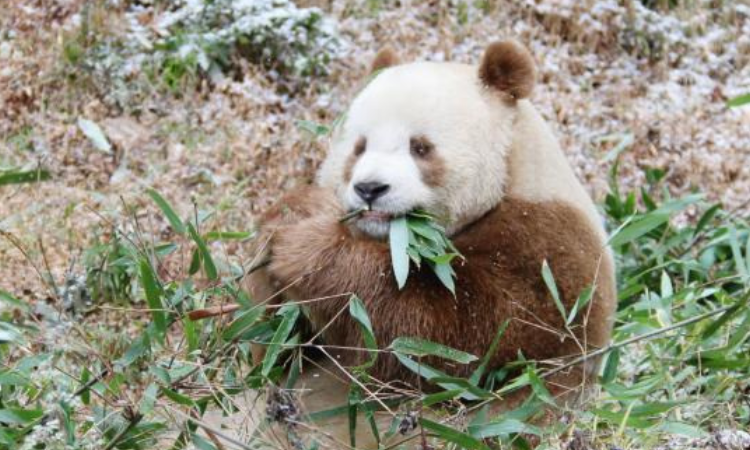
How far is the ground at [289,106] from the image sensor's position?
7316 millimetres

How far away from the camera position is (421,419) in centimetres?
386

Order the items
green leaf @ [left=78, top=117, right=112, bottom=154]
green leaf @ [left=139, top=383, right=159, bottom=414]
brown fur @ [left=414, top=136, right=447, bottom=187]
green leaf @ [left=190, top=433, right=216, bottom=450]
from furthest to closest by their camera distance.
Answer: green leaf @ [left=78, top=117, right=112, bottom=154], brown fur @ [left=414, top=136, right=447, bottom=187], green leaf @ [left=190, top=433, right=216, bottom=450], green leaf @ [left=139, top=383, right=159, bottom=414]

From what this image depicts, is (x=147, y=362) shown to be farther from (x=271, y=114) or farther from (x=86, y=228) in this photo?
A: (x=271, y=114)

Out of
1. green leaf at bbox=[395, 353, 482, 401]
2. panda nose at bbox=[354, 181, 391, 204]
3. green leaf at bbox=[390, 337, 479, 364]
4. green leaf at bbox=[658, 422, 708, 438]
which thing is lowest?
green leaf at bbox=[658, 422, 708, 438]

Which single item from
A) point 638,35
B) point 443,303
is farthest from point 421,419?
point 638,35

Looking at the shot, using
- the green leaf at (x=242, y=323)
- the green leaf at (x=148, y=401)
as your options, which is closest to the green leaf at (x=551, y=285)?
the green leaf at (x=242, y=323)

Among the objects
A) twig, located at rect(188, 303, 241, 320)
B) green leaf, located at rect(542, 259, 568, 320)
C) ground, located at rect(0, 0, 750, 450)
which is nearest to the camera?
twig, located at rect(188, 303, 241, 320)

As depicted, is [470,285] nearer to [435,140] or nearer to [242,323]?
[435,140]

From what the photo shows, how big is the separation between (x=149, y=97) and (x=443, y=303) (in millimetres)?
4523

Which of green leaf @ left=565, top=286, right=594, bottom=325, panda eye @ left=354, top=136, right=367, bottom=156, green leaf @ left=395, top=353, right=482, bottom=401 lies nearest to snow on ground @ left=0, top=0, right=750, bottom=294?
panda eye @ left=354, top=136, right=367, bottom=156

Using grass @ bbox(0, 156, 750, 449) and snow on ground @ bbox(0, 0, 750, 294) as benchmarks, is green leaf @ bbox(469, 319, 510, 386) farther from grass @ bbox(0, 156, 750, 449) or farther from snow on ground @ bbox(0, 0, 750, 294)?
snow on ground @ bbox(0, 0, 750, 294)

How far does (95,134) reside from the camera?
7246 millimetres

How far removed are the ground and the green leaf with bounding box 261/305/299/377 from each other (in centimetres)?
237

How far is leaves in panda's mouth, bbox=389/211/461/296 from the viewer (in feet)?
13.6
